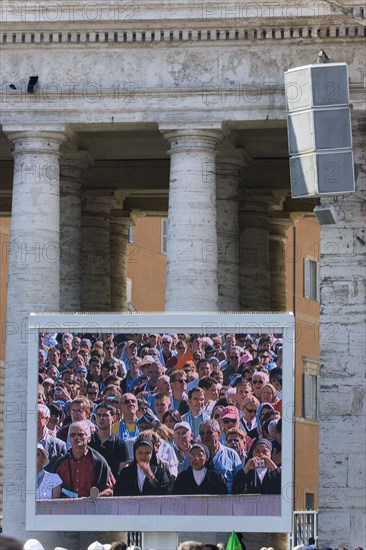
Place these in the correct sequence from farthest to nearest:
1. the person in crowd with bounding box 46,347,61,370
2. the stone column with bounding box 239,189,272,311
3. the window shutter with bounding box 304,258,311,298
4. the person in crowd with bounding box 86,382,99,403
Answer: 1. the window shutter with bounding box 304,258,311,298
2. the stone column with bounding box 239,189,272,311
3. the person in crowd with bounding box 46,347,61,370
4. the person in crowd with bounding box 86,382,99,403

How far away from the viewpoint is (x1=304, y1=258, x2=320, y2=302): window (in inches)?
2972

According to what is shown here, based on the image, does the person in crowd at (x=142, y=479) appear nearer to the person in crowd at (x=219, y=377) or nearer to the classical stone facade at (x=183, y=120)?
the person in crowd at (x=219, y=377)

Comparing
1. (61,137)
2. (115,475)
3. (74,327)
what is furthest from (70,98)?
(115,475)

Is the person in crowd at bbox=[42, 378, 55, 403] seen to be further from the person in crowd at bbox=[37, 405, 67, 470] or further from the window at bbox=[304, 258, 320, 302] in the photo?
the window at bbox=[304, 258, 320, 302]

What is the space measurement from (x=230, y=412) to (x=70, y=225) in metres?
11.5

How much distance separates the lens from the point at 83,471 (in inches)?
1422

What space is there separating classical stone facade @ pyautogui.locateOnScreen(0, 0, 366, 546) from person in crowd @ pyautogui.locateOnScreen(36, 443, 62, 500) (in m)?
3.83

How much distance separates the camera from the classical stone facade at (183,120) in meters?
39.6

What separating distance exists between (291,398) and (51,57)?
959cm

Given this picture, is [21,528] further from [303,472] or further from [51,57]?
[303,472]

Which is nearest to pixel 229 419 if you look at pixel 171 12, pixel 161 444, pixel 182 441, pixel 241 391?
pixel 241 391

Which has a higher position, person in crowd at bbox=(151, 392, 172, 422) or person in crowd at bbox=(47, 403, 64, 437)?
person in crowd at bbox=(151, 392, 172, 422)

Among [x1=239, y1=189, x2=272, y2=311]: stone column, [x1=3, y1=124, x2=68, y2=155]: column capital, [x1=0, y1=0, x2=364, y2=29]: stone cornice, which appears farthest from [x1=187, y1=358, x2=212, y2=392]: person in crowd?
[x1=239, y1=189, x2=272, y2=311]: stone column

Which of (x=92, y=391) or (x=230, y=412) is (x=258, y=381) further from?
(x=92, y=391)
